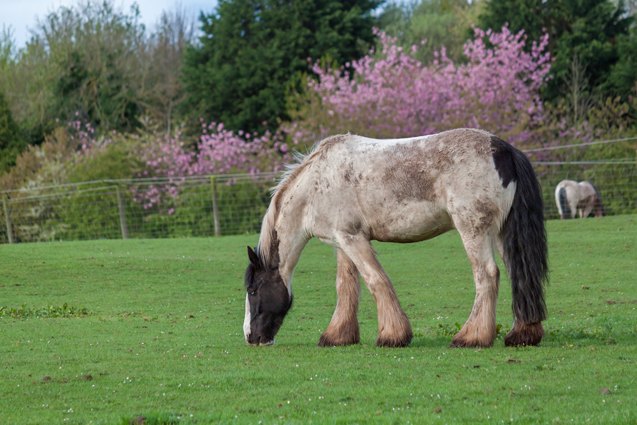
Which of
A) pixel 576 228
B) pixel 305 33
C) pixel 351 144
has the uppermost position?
pixel 305 33

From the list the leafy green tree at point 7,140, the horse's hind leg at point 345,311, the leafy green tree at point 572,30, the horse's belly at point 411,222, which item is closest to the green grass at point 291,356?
the horse's hind leg at point 345,311

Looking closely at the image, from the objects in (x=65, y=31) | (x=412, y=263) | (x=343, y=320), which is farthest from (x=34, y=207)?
(x=343, y=320)

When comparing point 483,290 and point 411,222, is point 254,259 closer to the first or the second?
point 411,222

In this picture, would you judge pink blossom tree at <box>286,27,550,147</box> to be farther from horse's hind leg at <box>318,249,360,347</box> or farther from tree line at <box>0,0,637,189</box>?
horse's hind leg at <box>318,249,360,347</box>

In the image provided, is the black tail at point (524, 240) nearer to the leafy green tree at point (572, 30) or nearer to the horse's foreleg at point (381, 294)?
the horse's foreleg at point (381, 294)

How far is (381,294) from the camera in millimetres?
10578

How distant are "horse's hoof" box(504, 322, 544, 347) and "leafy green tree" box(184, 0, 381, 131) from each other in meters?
34.2

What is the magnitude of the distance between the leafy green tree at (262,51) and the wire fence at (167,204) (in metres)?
12.2

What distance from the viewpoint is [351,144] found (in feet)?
A: 35.7

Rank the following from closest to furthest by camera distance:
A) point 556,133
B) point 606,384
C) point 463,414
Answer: point 463,414 → point 606,384 → point 556,133

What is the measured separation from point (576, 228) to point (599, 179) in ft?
12.6

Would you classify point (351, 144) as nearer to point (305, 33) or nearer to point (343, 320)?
point (343, 320)

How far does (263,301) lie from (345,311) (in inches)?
33.3

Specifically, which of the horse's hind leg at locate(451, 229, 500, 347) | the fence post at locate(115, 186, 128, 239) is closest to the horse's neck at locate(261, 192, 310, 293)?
the horse's hind leg at locate(451, 229, 500, 347)
